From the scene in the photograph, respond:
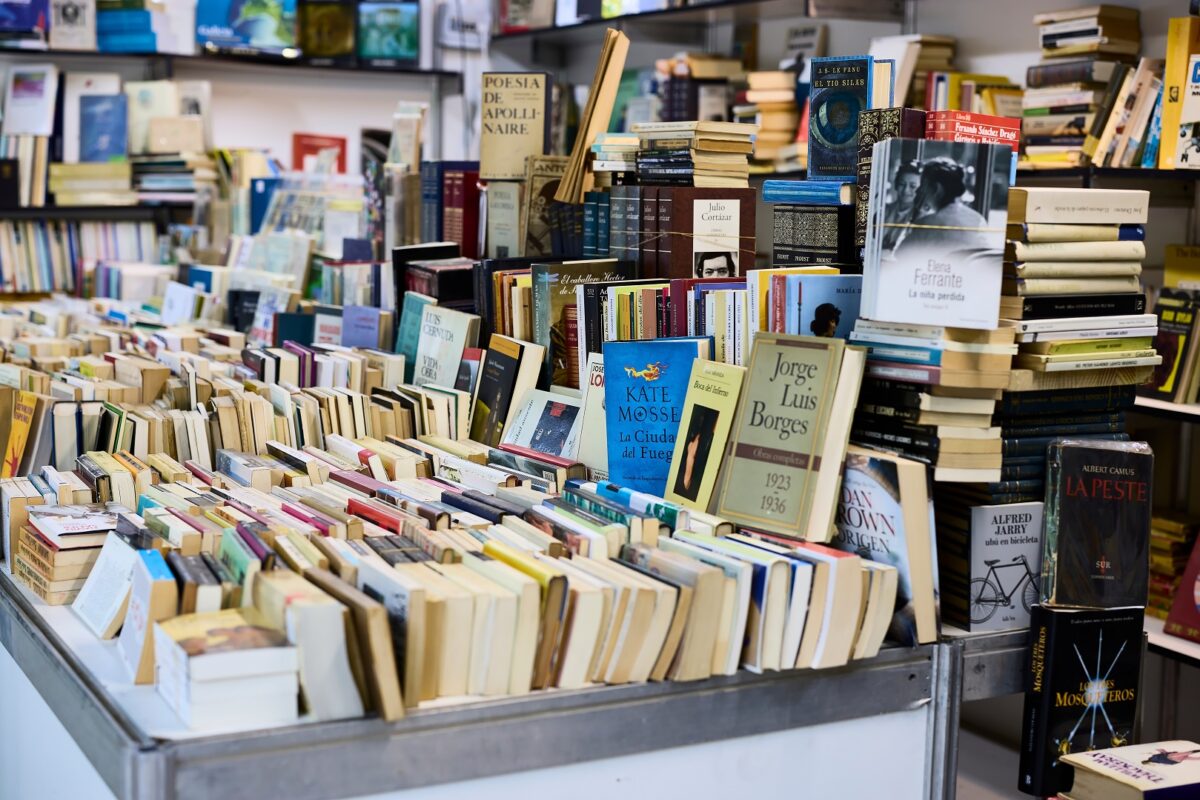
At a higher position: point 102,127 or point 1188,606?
point 102,127

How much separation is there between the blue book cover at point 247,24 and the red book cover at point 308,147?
0.61 meters

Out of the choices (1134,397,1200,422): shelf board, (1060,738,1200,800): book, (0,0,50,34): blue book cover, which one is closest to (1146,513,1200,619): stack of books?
(1134,397,1200,422): shelf board

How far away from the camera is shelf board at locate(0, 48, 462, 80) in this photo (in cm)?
665

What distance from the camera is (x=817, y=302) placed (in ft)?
7.76

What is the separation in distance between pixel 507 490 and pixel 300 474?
0.50m

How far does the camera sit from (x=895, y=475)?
2.13 m

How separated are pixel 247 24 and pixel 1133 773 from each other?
6.06 metres

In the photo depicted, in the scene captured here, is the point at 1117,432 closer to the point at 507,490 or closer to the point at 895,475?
the point at 895,475

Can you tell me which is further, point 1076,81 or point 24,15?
point 24,15

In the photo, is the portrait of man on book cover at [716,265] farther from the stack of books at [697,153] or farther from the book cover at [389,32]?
the book cover at [389,32]

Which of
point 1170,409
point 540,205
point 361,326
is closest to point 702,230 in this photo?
point 540,205

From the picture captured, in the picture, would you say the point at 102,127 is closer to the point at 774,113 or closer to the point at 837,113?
the point at 774,113

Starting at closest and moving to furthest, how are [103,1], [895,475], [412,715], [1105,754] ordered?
[412,715] < [895,475] < [1105,754] < [103,1]

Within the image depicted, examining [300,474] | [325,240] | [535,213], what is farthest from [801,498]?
[325,240]
